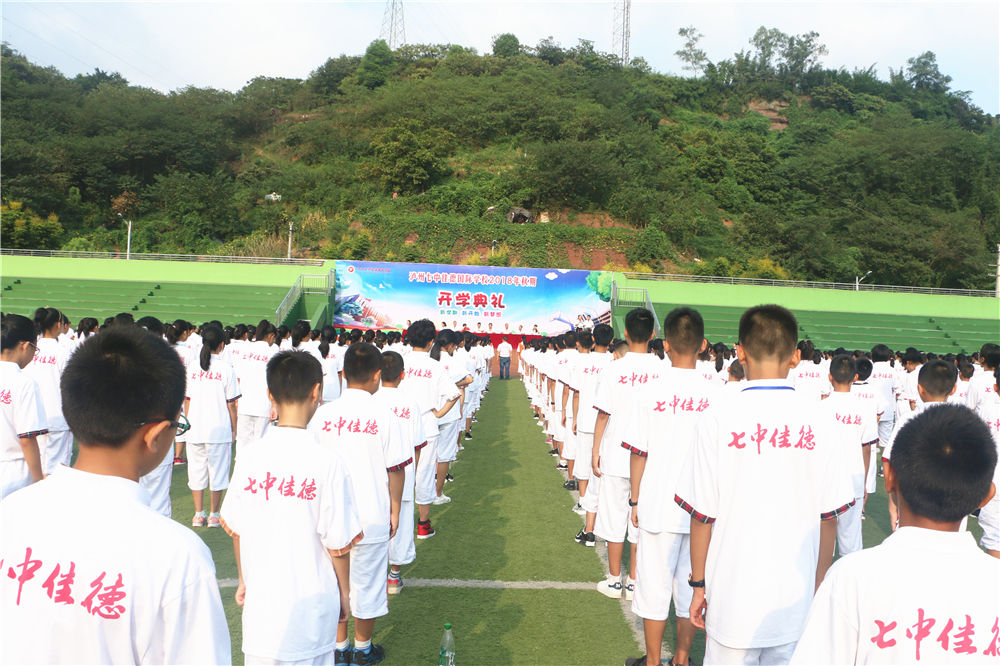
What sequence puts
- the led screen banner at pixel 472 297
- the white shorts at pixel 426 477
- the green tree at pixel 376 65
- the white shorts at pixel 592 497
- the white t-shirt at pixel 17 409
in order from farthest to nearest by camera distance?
the green tree at pixel 376 65, the led screen banner at pixel 472 297, the white shorts at pixel 426 477, the white shorts at pixel 592 497, the white t-shirt at pixel 17 409

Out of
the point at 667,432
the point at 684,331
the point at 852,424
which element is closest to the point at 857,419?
the point at 852,424

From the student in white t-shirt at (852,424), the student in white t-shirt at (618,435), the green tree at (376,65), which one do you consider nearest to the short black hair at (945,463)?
the student in white t-shirt at (618,435)

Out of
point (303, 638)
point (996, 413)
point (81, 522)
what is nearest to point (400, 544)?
point (303, 638)

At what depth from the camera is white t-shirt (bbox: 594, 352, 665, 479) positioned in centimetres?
482

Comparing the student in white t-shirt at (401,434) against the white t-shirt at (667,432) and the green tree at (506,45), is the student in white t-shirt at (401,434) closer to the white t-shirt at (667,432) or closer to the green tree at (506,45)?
the white t-shirt at (667,432)

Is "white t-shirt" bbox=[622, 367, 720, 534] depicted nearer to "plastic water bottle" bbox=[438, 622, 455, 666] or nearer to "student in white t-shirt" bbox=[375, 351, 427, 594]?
"plastic water bottle" bbox=[438, 622, 455, 666]

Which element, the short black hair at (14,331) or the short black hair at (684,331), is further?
the short black hair at (14,331)

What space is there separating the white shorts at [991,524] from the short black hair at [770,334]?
3762 millimetres

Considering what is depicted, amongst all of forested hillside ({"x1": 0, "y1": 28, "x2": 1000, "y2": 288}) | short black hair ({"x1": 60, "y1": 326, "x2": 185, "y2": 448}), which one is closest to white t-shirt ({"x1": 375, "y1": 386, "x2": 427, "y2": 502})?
short black hair ({"x1": 60, "y1": 326, "x2": 185, "y2": 448})

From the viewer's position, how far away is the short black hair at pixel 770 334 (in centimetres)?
281

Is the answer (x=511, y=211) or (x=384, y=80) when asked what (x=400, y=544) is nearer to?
(x=511, y=211)

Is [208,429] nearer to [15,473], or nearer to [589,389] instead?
[15,473]

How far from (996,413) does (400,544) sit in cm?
471

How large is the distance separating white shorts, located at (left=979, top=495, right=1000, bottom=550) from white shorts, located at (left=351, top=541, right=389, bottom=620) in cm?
468
